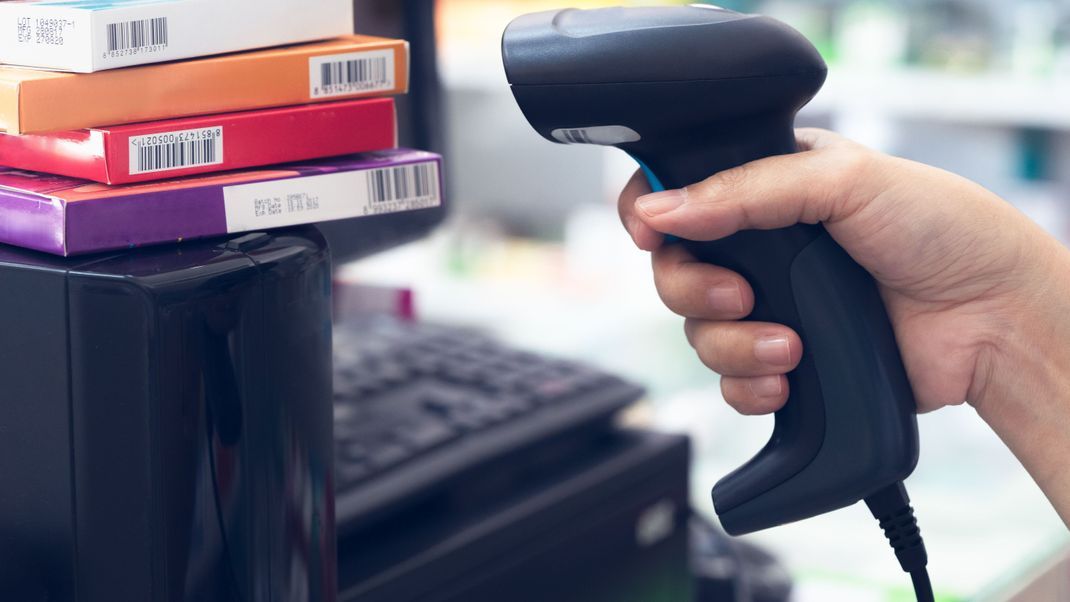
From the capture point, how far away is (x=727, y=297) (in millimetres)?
542

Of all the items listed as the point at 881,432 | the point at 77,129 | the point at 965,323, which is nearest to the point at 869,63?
the point at 965,323

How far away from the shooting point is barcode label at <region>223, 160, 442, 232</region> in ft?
1.41

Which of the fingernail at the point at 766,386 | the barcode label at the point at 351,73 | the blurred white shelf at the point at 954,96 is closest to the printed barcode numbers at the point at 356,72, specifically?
the barcode label at the point at 351,73

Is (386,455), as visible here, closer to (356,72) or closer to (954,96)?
(356,72)

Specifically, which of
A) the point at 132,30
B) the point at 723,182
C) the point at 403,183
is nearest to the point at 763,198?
the point at 723,182

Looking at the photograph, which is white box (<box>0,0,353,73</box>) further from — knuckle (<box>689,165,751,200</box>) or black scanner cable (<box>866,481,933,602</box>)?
black scanner cable (<box>866,481,933,602</box>)

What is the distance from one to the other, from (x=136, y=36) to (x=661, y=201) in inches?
8.3

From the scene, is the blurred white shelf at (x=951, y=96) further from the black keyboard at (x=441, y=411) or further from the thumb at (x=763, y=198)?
the thumb at (x=763, y=198)

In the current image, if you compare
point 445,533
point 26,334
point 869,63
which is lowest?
point 445,533

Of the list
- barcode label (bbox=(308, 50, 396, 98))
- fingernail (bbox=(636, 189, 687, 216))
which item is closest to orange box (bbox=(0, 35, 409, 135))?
barcode label (bbox=(308, 50, 396, 98))

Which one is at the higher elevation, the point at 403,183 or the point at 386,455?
the point at 403,183

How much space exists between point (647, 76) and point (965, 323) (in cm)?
26

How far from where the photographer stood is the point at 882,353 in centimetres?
51

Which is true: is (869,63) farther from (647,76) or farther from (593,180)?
(647,76)
